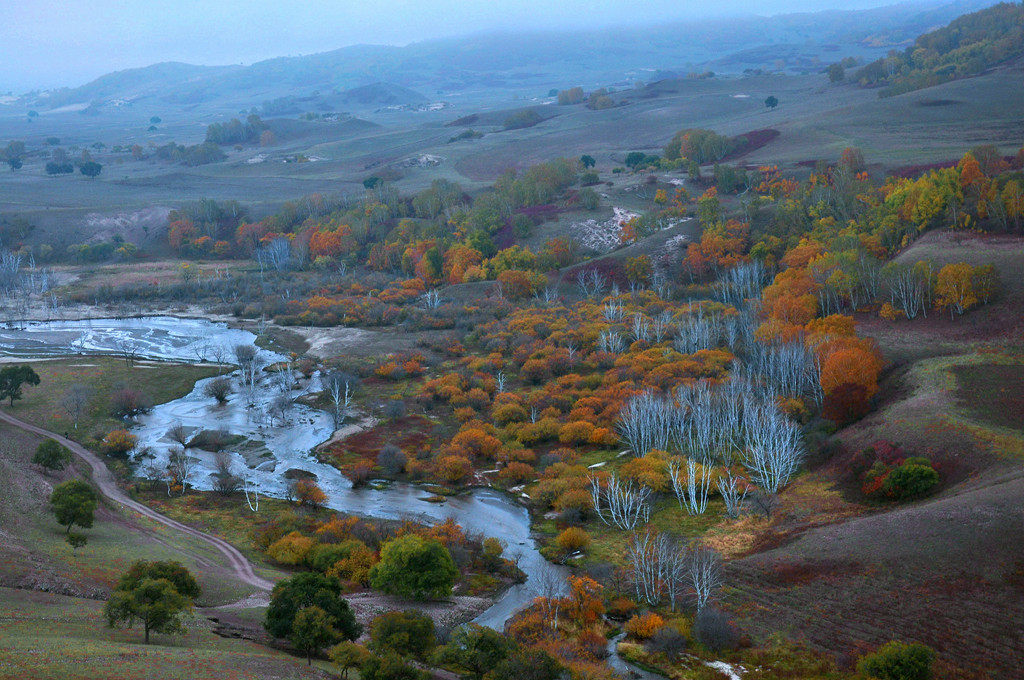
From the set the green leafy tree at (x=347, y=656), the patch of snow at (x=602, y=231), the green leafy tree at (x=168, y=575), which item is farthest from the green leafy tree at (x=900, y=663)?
the patch of snow at (x=602, y=231)

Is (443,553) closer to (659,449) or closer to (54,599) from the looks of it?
(54,599)

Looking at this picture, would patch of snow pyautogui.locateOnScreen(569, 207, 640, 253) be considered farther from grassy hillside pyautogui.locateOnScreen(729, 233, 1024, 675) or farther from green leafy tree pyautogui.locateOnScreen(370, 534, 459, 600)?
green leafy tree pyautogui.locateOnScreen(370, 534, 459, 600)

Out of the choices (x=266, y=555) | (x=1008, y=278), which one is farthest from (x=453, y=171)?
(x=266, y=555)

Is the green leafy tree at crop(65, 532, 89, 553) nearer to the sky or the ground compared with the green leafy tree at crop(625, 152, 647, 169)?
nearer to the ground

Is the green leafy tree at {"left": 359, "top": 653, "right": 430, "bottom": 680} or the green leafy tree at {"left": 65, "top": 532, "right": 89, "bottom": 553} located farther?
the green leafy tree at {"left": 65, "top": 532, "right": 89, "bottom": 553}

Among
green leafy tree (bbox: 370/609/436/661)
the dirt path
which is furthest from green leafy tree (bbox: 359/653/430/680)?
the dirt path

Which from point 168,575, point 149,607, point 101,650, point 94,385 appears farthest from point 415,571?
point 94,385

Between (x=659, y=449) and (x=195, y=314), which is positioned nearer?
(x=659, y=449)
